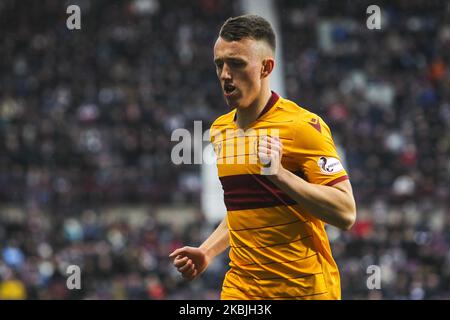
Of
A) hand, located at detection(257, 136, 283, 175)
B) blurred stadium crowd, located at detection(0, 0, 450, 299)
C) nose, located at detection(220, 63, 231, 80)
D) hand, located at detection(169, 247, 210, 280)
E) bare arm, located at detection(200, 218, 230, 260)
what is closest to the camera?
hand, located at detection(257, 136, 283, 175)

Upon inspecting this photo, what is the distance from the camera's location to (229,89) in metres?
4.31

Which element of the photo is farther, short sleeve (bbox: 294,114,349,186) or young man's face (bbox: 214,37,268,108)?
young man's face (bbox: 214,37,268,108)

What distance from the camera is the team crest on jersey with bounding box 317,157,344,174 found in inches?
165

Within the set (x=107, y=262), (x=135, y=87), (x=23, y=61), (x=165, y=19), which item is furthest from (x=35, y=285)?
(x=165, y=19)

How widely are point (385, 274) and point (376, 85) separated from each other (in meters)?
7.63

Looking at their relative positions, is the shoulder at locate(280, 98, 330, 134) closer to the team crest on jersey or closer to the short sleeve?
the short sleeve

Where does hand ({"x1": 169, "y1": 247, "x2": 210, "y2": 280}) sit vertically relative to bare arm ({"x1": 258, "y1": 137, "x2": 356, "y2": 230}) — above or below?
below

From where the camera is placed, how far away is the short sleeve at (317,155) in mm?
4184

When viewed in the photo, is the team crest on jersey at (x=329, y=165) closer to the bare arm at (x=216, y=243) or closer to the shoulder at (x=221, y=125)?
the shoulder at (x=221, y=125)

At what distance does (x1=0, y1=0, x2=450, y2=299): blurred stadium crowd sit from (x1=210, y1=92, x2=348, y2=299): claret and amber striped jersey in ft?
32.5

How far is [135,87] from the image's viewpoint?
72.9 feet

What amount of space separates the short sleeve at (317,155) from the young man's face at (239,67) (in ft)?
1.03

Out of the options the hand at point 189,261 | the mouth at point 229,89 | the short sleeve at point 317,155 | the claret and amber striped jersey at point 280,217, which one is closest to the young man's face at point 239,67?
the mouth at point 229,89

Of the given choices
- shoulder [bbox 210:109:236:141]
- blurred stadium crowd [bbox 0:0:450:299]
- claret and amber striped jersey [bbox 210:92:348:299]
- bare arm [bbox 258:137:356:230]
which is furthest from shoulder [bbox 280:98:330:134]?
blurred stadium crowd [bbox 0:0:450:299]
